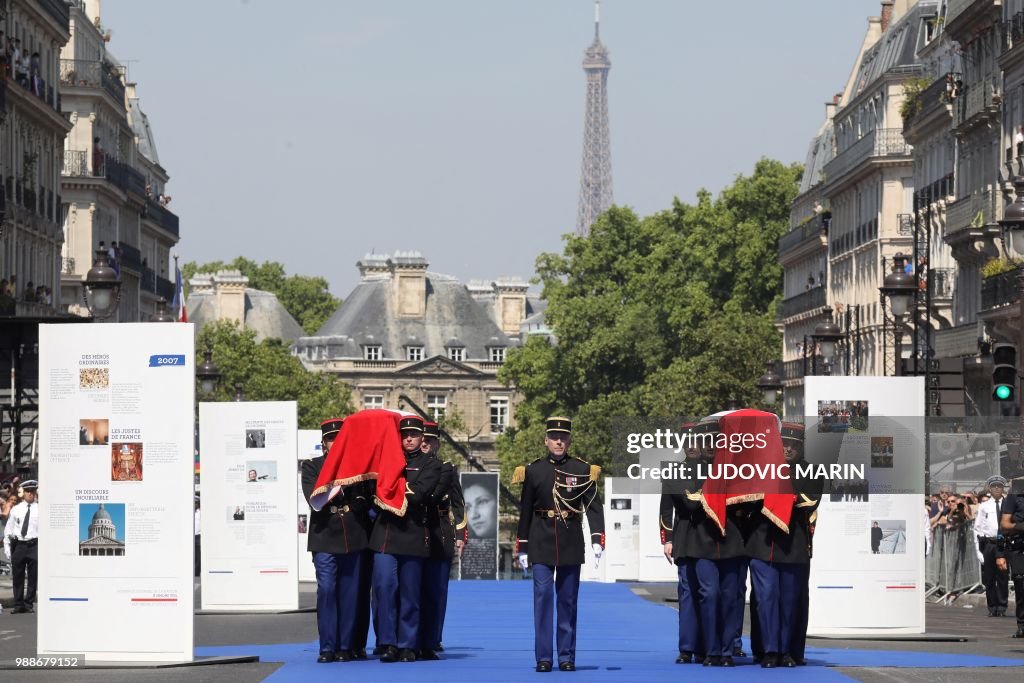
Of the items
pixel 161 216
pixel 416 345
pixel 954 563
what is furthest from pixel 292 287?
pixel 954 563

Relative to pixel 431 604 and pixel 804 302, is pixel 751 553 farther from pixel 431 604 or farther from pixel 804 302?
pixel 804 302

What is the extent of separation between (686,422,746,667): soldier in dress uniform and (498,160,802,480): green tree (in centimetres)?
7905

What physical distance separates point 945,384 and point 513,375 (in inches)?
2175

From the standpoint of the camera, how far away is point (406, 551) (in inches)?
880

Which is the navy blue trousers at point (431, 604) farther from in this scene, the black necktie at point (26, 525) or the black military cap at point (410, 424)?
the black necktie at point (26, 525)

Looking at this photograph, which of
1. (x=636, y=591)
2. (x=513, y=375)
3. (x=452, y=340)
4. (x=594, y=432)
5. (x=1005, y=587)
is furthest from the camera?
(x=452, y=340)

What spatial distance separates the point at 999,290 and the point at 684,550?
117 feet

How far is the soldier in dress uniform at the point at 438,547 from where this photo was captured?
22.6m

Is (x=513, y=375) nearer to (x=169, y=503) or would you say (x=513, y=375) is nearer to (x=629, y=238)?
(x=629, y=238)

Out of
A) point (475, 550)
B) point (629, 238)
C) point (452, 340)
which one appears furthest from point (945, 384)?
point (452, 340)

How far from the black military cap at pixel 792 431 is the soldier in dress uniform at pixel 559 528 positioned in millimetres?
1850

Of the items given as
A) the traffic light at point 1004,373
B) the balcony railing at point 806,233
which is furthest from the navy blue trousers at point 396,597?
the balcony railing at point 806,233

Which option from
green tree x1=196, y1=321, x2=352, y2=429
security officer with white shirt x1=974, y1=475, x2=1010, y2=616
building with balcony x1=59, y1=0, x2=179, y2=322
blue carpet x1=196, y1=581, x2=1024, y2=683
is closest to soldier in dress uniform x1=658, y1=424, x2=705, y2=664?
blue carpet x1=196, y1=581, x2=1024, y2=683

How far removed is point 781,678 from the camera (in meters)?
20.7
